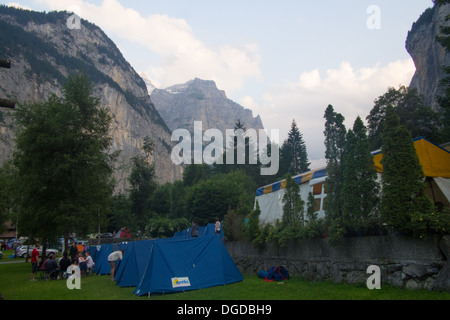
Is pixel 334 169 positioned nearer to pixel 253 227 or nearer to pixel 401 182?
pixel 401 182

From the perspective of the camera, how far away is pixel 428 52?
7238 centimetres

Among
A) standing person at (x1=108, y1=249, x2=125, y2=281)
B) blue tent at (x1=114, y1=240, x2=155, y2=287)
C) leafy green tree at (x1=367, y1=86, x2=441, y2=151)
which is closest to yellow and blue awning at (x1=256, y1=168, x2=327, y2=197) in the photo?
blue tent at (x1=114, y1=240, x2=155, y2=287)

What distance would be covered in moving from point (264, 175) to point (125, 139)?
76402 millimetres

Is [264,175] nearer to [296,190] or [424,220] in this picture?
[296,190]

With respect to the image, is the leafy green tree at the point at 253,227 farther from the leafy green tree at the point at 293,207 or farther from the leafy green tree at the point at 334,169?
the leafy green tree at the point at 334,169

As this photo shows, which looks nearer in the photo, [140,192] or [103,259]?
[103,259]

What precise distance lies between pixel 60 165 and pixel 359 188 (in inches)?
671

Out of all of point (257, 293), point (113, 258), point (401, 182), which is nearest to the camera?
point (401, 182)

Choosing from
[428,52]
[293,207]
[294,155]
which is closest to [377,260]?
[293,207]

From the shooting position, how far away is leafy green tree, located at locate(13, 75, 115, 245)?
789 inches

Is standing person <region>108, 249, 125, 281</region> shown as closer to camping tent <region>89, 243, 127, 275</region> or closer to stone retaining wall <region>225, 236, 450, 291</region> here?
camping tent <region>89, 243, 127, 275</region>

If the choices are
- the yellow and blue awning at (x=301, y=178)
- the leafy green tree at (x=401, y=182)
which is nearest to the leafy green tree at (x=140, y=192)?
the yellow and blue awning at (x=301, y=178)

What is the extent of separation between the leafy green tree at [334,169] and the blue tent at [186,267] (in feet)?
14.0
